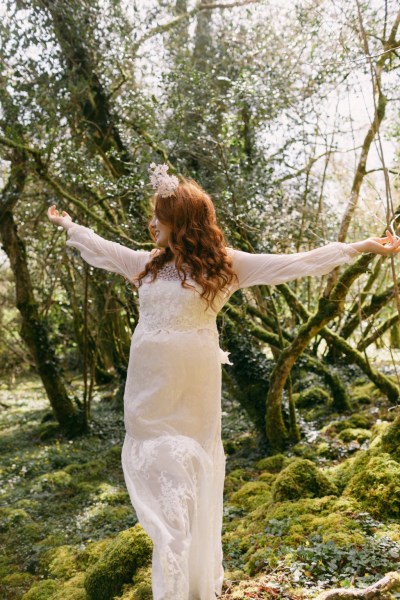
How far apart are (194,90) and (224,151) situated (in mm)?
1004

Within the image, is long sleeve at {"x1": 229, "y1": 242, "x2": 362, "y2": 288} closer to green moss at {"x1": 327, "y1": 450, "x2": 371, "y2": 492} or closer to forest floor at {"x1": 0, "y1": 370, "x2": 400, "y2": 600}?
forest floor at {"x1": 0, "y1": 370, "x2": 400, "y2": 600}

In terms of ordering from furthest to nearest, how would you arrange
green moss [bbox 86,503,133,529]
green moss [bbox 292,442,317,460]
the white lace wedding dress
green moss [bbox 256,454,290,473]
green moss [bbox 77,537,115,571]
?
green moss [bbox 256,454,290,473]
green moss [bbox 292,442,317,460]
green moss [bbox 86,503,133,529]
green moss [bbox 77,537,115,571]
the white lace wedding dress

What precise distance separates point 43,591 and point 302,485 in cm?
230

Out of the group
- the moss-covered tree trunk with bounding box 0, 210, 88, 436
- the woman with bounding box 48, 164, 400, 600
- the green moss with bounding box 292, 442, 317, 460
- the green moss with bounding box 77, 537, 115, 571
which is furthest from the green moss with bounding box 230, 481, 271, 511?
the moss-covered tree trunk with bounding box 0, 210, 88, 436

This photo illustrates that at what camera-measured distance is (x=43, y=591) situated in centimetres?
456

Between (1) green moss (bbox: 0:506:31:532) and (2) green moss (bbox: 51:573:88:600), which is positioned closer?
(2) green moss (bbox: 51:573:88:600)

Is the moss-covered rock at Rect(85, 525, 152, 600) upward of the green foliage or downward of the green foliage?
downward

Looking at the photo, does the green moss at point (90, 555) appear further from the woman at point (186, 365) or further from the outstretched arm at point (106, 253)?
the outstretched arm at point (106, 253)

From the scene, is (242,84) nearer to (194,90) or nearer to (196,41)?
(194,90)

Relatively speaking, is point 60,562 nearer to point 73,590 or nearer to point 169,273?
point 73,590

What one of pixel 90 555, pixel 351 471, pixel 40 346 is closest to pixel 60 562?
pixel 90 555

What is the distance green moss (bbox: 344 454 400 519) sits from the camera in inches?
161

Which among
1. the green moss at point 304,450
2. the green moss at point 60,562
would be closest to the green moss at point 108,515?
the green moss at point 60,562

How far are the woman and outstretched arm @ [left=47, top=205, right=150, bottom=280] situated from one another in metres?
0.17
